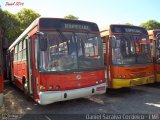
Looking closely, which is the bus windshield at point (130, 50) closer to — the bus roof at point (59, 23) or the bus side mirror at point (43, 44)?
the bus roof at point (59, 23)

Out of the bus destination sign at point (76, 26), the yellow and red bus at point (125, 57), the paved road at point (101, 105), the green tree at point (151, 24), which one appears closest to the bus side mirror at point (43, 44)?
the bus destination sign at point (76, 26)

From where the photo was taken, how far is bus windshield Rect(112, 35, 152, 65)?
1016 centimetres

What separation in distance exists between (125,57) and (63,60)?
3.15 m

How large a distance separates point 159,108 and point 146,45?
3629 millimetres

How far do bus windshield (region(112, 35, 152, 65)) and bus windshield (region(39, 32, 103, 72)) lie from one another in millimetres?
1329

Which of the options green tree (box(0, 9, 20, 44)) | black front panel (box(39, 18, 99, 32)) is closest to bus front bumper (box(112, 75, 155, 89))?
black front panel (box(39, 18, 99, 32))

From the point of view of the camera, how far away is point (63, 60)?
318 inches

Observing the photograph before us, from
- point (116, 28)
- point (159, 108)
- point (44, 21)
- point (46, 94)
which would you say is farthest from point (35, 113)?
point (116, 28)

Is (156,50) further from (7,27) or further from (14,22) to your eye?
(14,22)

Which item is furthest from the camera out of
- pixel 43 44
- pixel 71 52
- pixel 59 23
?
pixel 59 23

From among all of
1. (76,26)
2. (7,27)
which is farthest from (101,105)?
(7,27)

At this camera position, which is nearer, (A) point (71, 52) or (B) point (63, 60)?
(B) point (63, 60)

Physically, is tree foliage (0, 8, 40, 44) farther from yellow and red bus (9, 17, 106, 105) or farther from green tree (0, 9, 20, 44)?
yellow and red bus (9, 17, 106, 105)

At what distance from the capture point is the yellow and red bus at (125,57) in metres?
10.1
